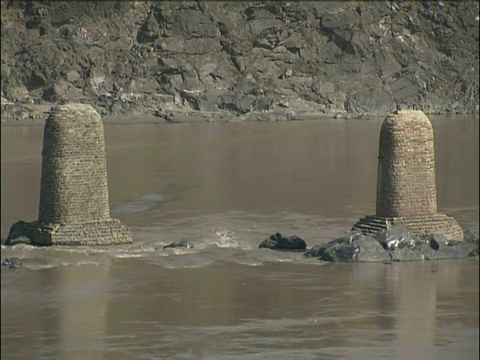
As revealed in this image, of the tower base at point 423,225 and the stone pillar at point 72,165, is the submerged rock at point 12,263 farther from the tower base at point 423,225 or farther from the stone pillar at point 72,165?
the tower base at point 423,225

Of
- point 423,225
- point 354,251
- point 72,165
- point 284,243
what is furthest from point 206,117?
point 354,251

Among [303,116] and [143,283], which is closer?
[143,283]

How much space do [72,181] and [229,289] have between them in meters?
4.48

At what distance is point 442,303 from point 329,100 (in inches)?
2267

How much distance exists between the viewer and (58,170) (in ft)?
66.0

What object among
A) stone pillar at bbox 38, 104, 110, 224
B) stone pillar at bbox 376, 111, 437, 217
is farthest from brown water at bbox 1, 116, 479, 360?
stone pillar at bbox 376, 111, 437, 217

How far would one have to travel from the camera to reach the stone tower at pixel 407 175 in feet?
65.7

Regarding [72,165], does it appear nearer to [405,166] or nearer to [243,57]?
[405,166]

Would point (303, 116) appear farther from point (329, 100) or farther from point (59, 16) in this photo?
point (59, 16)

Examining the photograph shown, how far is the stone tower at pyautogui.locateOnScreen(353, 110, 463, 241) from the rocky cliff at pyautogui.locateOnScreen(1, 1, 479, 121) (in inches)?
1739

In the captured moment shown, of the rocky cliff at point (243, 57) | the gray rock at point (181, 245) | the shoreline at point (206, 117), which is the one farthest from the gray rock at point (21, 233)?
the rocky cliff at point (243, 57)

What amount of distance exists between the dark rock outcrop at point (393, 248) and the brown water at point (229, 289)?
1.10 ft

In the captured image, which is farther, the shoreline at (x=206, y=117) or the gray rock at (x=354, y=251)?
the shoreline at (x=206, y=117)

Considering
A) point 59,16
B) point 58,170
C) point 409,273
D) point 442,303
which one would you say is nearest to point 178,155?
A: point 58,170
